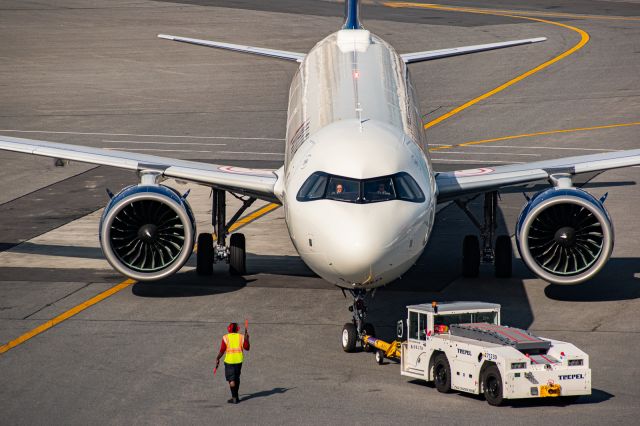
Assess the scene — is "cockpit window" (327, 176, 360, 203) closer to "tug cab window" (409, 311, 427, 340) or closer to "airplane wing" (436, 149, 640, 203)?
"tug cab window" (409, 311, 427, 340)

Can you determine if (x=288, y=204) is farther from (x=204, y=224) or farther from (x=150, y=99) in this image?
(x=150, y=99)

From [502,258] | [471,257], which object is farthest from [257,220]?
[502,258]

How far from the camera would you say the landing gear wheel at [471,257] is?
35.0 m

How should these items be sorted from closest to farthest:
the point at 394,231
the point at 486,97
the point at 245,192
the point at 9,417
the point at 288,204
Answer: the point at 9,417 < the point at 394,231 < the point at 288,204 < the point at 245,192 < the point at 486,97

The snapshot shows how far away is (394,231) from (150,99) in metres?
41.9

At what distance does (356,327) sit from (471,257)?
7906mm

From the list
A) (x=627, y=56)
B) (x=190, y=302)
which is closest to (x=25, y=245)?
(x=190, y=302)

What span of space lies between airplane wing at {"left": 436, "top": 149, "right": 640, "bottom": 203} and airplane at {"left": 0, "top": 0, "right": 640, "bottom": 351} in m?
0.04

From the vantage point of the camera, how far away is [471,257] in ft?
115

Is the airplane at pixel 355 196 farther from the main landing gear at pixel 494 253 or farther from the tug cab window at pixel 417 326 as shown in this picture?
the tug cab window at pixel 417 326

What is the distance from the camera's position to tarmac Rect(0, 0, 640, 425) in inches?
985

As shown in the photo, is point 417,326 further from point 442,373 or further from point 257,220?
point 257,220

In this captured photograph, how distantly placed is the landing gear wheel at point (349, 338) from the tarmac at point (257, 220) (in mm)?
345

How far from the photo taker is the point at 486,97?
6519cm
